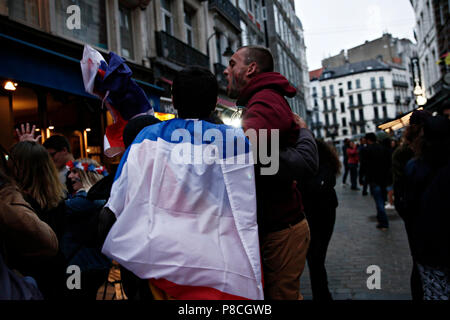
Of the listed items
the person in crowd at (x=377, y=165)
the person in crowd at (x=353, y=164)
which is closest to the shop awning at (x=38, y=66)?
the person in crowd at (x=377, y=165)

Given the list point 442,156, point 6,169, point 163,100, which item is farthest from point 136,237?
point 163,100

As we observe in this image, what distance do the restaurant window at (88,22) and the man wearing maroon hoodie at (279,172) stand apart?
7625mm

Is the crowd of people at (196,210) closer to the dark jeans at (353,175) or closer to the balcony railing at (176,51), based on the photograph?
the balcony railing at (176,51)

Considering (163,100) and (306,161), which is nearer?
(306,161)

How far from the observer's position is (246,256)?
1.50 meters

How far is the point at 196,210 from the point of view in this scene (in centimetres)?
149

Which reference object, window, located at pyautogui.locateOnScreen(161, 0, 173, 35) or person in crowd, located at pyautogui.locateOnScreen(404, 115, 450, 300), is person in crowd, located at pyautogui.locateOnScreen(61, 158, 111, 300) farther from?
window, located at pyautogui.locateOnScreen(161, 0, 173, 35)

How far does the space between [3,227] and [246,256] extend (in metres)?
1.01

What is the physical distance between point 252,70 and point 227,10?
17302 mm

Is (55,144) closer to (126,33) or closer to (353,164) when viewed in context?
(126,33)

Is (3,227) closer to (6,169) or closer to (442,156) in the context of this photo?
(6,169)

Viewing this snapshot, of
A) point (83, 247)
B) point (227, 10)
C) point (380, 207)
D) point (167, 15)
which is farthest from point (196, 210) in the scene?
point (227, 10)

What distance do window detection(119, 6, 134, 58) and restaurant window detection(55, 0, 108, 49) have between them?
992mm
